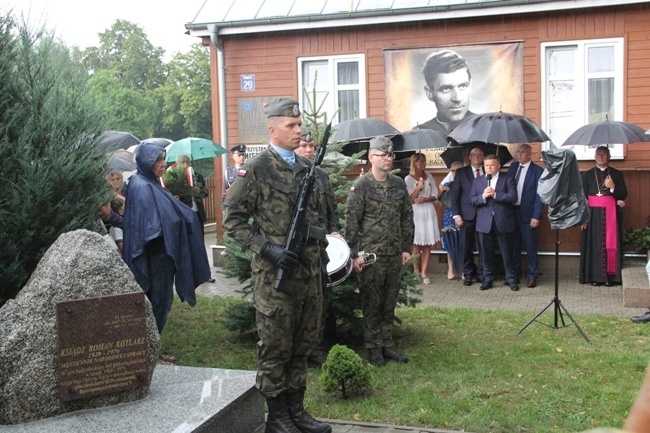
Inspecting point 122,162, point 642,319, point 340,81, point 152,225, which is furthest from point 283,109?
point 340,81

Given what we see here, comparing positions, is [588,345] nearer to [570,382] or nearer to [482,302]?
[570,382]

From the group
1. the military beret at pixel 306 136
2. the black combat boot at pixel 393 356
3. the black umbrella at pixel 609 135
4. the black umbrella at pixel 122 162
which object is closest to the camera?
the military beret at pixel 306 136

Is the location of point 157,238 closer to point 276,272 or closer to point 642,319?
point 276,272

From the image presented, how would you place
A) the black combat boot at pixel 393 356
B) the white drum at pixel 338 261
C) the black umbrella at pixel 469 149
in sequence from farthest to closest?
the black umbrella at pixel 469 149 < the black combat boot at pixel 393 356 < the white drum at pixel 338 261

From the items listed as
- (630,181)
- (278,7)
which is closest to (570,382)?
(630,181)

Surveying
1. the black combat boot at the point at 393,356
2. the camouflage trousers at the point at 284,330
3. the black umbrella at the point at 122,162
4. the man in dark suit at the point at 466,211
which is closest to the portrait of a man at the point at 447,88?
the man in dark suit at the point at 466,211

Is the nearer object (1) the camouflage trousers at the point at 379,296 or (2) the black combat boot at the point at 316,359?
(1) the camouflage trousers at the point at 379,296

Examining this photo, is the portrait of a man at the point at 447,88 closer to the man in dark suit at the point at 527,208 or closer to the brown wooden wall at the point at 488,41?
the brown wooden wall at the point at 488,41

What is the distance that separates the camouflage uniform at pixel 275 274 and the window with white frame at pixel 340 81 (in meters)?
8.92

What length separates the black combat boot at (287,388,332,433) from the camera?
518 cm

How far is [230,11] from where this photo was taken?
14.5m

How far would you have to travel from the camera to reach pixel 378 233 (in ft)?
23.2

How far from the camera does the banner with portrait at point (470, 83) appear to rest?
13.0m

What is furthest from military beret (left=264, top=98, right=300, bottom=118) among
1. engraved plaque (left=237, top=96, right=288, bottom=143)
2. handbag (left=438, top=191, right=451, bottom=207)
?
engraved plaque (left=237, top=96, right=288, bottom=143)
